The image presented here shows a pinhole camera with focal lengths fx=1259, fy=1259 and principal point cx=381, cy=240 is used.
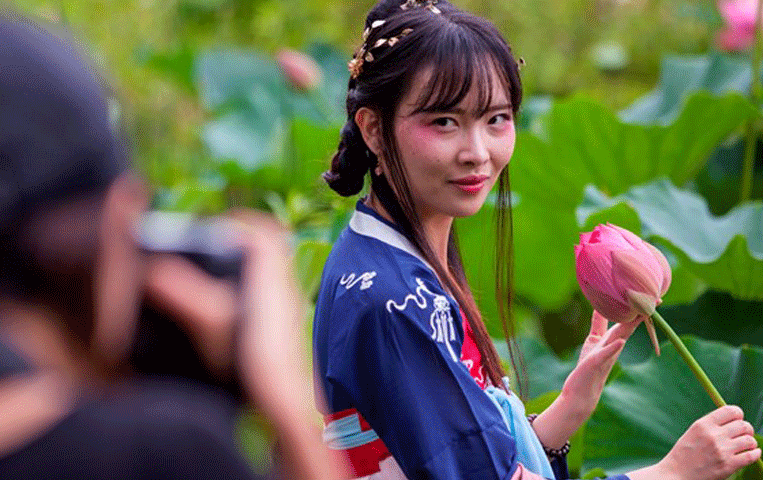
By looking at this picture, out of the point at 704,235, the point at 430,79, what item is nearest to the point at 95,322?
the point at 430,79

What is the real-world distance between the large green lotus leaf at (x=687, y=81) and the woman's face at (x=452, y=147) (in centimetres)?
187

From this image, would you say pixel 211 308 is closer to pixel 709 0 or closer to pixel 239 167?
pixel 239 167

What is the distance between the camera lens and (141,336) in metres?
0.71

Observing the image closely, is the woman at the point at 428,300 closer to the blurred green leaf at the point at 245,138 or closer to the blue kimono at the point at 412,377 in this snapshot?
the blue kimono at the point at 412,377

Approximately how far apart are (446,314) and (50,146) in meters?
0.66

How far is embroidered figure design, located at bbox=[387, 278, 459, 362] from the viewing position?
1.26 metres

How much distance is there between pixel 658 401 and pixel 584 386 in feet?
1.46

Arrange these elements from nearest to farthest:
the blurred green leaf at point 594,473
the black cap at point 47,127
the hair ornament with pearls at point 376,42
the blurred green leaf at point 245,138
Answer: the black cap at point 47,127 → the hair ornament with pearls at point 376,42 → the blurred green leaf at point 594,473 → the blurred green leaf at point 245,138

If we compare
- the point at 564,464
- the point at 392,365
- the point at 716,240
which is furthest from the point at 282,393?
the point at 716,240

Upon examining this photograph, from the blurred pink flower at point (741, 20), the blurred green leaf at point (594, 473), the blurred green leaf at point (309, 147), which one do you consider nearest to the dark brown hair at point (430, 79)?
the blurred green leaf at point (594, 473)

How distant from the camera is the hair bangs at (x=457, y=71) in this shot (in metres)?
1.32

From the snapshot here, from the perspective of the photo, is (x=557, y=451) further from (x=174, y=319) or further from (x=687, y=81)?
(x=687, y=81)

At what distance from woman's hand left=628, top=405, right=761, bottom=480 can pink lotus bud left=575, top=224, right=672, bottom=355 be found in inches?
4.6

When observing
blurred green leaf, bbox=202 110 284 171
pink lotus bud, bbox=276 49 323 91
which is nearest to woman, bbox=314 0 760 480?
pink lotus bud, bbox=276 49 323 91
